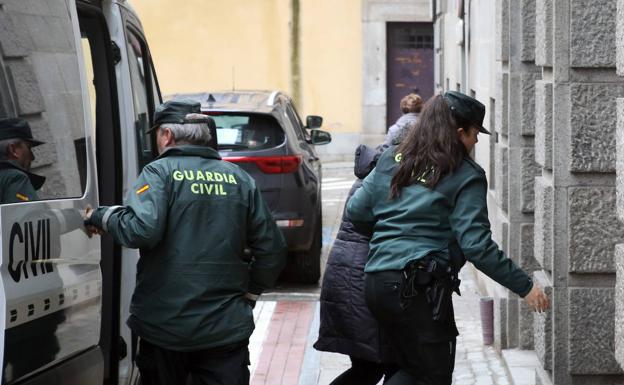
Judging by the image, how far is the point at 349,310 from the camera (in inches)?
236

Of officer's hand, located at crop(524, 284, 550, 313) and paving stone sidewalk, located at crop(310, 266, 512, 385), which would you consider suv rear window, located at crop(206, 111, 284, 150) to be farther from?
officer's hand, located at crop(524, 284, 550, 313)

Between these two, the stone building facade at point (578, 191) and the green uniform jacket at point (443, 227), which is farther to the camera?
the stone building facade at point (578, 191)

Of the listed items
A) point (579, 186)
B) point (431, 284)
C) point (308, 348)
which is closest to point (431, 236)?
point (431, 284)

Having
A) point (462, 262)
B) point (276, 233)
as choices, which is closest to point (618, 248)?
point (462, 262)

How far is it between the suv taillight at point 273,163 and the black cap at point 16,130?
6.36m

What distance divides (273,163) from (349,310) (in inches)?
204

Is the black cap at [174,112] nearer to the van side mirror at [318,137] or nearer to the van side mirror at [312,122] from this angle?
the van side mirror at [318,137]

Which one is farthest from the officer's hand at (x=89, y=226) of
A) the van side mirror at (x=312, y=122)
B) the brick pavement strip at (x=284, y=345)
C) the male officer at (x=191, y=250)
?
the van side mirror at (x=312, y=122)

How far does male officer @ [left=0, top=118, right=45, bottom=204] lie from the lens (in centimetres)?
448

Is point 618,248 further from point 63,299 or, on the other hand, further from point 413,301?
point 63,299

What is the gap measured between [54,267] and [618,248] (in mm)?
1889

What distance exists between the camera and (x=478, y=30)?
11258 mm

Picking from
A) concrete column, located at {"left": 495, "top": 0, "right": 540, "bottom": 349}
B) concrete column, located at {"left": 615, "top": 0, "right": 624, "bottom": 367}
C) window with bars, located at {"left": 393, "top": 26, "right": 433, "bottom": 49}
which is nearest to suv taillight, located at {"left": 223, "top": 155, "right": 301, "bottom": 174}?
concrete column, located at {"left": 495, "top": 0, "right": 540, "bottom": 349}

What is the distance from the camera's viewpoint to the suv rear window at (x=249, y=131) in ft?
36.7
